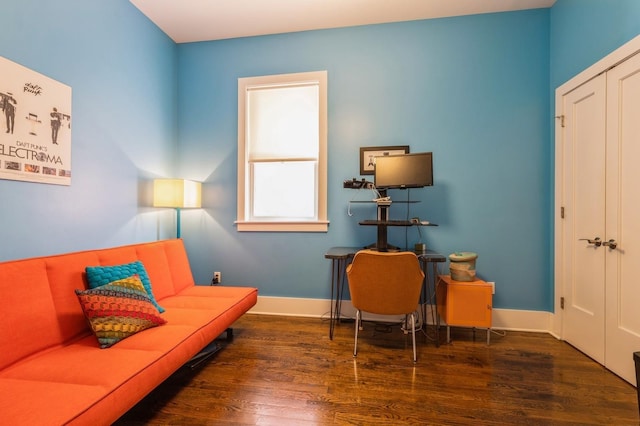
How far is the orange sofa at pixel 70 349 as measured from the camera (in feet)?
3.60

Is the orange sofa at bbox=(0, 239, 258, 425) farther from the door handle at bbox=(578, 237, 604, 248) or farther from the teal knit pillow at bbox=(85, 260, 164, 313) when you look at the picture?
the door handle at bbox=(578, 237, 604, 248)

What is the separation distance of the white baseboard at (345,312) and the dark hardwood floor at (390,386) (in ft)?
0.67

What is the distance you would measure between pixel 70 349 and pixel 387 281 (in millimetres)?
1997

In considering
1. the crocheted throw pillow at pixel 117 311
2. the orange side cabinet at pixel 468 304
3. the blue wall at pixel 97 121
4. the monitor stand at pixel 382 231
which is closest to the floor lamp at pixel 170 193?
the blue wall at pixel 97 121

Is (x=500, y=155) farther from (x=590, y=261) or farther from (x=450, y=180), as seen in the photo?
(x=590, y=261)

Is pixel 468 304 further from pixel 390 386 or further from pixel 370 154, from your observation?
pixel 370 154

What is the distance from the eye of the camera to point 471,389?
1881 mm

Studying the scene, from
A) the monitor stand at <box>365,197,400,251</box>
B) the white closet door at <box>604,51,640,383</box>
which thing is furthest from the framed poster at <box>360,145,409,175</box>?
the white closet door at <box>604,51,640,383</box>

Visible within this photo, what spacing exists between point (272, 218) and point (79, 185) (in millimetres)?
1753

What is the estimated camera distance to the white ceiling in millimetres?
2793

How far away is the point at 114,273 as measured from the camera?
195cm

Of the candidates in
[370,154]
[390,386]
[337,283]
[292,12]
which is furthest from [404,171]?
[292,12]

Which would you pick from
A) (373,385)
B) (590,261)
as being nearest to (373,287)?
(373,385)

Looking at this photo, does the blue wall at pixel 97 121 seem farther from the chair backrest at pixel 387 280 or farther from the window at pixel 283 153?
the chair backrest at pixel 387 280
